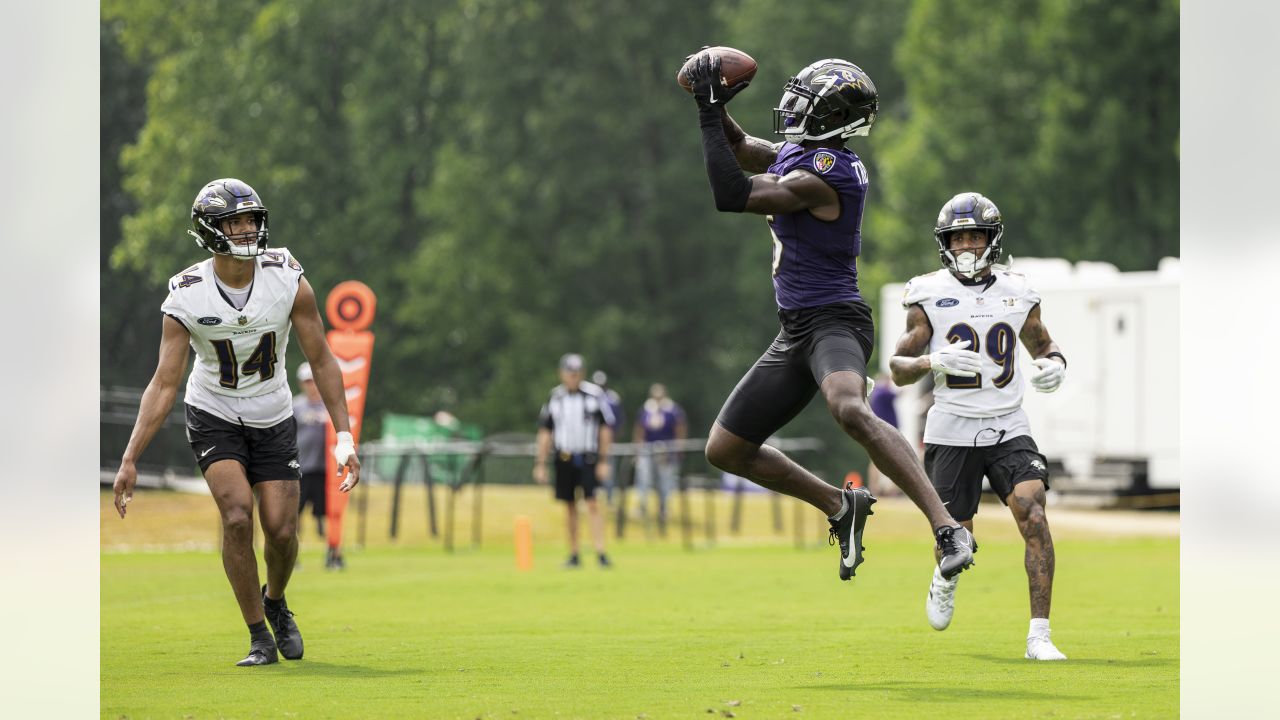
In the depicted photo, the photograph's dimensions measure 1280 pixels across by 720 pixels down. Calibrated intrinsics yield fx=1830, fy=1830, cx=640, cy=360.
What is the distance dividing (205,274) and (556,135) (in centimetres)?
3997

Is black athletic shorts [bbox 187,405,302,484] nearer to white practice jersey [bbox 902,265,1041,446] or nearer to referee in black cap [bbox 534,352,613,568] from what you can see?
A: white practice jersey [bbox 902,265,1041,446]

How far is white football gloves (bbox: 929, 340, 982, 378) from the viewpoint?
9.09 meters

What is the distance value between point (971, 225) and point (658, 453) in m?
17.3

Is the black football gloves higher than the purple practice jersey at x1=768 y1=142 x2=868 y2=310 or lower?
higher

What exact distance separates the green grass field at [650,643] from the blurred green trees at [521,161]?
25.0 metres

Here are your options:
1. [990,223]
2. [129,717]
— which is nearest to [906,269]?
[990,223]

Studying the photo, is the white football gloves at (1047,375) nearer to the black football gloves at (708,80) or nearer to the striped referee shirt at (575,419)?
the black football gloves at (708,80)

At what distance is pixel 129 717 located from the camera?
7.32 meters

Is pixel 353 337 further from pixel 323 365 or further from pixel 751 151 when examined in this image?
pixel 751 151

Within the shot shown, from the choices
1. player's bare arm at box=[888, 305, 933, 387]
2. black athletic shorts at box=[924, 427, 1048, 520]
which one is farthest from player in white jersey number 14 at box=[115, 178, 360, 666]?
black athletic shorts at box=[924, 427, 1048, 520]

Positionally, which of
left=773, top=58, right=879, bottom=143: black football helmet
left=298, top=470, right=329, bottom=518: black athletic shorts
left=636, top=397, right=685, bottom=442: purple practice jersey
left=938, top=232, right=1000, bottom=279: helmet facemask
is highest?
left=773, top=58, right=879, bottom=143: black football helmet

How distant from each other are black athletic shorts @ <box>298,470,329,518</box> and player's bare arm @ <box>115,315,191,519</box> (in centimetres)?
1186

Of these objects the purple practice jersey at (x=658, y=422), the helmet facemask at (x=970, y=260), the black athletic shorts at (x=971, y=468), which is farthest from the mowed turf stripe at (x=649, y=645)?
the purple practice jersey at (x=658, y=422)

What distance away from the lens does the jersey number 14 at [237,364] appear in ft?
30.0
